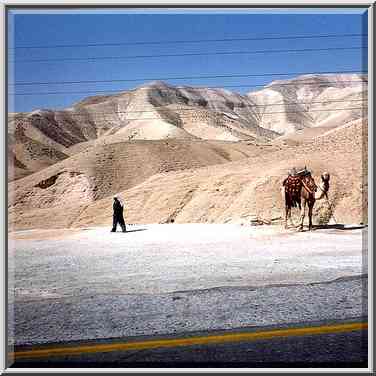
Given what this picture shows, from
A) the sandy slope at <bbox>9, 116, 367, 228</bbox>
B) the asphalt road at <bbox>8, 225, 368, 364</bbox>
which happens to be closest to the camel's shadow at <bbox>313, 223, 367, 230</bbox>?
the sandy slope at <bbox>9, 116, 367, 228</bbox>

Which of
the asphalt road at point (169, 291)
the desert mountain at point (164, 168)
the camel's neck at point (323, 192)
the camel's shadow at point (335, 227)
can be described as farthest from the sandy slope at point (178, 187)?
the asphalt road at point (169, 291)

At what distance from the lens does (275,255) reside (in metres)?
8.76

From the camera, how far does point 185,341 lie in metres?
4.39

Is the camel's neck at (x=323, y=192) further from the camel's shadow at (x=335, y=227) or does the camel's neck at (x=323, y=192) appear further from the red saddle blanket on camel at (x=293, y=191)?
the camel's shadow at (x=335, y=227)

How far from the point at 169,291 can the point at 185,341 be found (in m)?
1.51

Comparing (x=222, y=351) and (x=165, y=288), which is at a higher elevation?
(x=165, y=288)

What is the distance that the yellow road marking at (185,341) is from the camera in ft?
13.9

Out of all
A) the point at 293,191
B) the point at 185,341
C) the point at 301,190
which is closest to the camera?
the point at 185,341

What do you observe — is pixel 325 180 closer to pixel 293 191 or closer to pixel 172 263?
pixel 293 191

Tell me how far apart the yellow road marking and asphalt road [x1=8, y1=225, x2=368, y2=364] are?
0.12 metres

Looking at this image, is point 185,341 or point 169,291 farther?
point 169,291

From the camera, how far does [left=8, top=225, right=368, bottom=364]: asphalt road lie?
183 inches

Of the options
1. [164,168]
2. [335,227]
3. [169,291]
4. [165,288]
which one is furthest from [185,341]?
[164,168]

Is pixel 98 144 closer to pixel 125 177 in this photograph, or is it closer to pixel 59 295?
pixel 125 177
